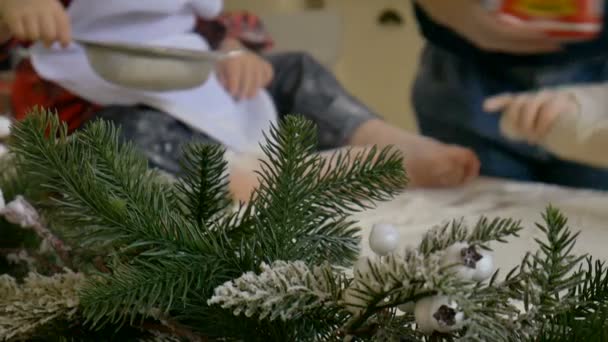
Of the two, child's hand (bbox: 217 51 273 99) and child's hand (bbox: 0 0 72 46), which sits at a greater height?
child's hand (bbox: 217 51 273 99)

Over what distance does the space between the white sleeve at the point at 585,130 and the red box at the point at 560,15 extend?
0.10m

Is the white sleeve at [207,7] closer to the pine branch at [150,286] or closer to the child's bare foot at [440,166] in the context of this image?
the child's bare foot at [440,166]

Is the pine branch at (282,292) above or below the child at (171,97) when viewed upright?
below

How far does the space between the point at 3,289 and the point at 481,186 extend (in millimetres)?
380

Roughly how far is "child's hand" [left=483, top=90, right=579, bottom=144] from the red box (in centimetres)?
10

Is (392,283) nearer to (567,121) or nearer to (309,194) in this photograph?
(309,194)

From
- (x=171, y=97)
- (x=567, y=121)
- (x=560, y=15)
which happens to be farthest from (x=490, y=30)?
(x=171, y=97)

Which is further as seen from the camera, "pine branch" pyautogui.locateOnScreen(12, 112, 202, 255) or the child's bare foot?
the child's bare foot

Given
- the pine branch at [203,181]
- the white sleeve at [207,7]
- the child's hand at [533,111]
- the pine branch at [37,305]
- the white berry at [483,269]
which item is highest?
the child's hand at [533,111]

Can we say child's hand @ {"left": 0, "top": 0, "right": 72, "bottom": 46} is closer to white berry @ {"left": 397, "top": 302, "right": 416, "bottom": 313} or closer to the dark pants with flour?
the dark pants with flour

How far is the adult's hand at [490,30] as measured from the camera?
0.59 metres

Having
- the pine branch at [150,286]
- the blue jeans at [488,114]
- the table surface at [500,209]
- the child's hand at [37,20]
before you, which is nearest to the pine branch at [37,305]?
the pine branch at [150,286]

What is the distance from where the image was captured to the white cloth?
0.50m

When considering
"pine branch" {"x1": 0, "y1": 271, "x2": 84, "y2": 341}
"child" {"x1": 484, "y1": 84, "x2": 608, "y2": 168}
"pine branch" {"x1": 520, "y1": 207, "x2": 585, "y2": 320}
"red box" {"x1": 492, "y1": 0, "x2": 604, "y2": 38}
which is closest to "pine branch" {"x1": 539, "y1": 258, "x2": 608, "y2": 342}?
"pine branch" {"x1": 520, "y1": 207, "x2": 585, "y2": 320}
